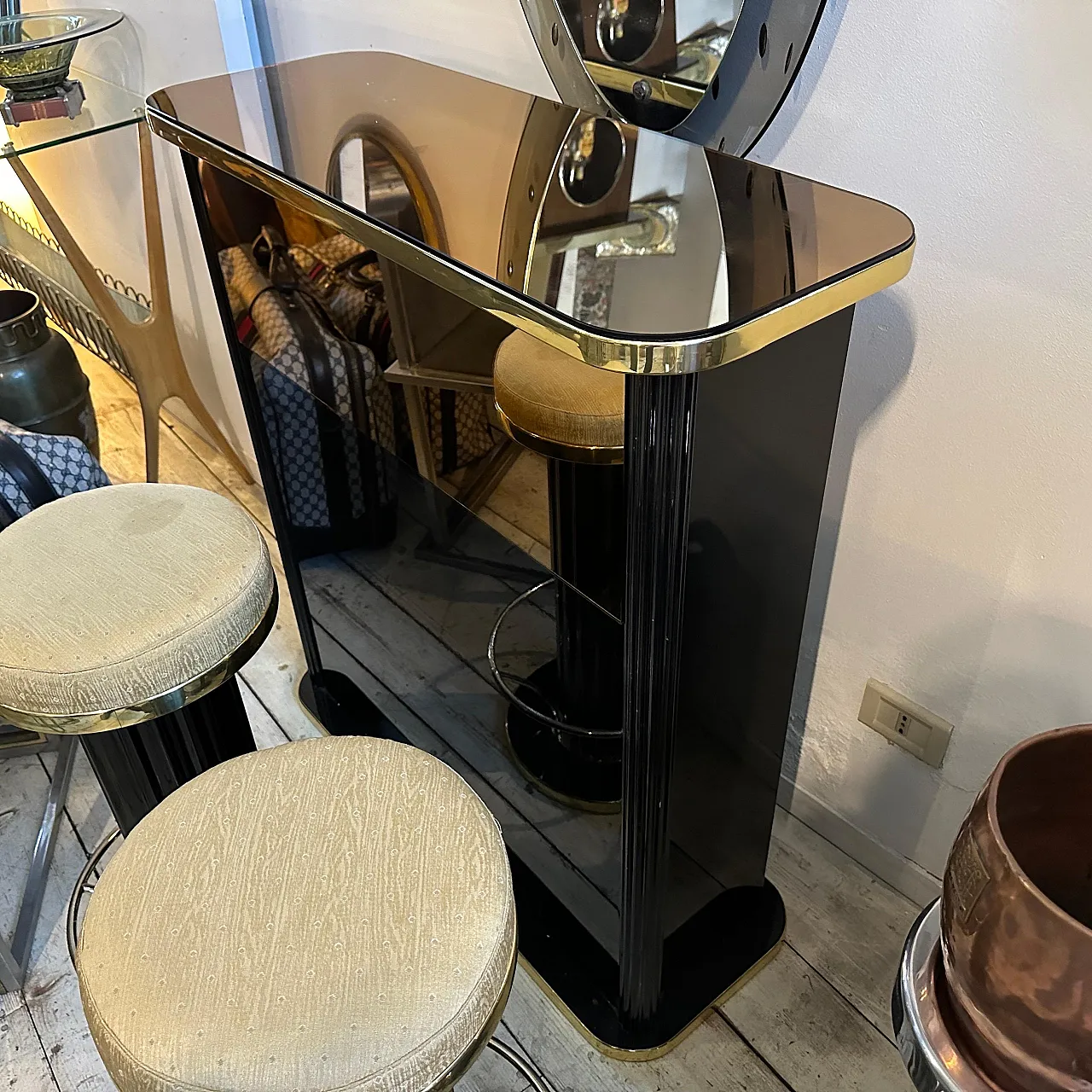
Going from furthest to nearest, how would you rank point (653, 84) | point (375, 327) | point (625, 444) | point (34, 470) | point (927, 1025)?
point (34, 470) < point (375, 327) < point (653, 84) < point (625, 444) < point (927, 1025)

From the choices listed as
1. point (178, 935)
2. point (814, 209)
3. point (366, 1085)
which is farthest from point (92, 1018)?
point (814, 209)

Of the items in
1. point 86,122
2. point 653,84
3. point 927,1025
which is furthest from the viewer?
point 86,122

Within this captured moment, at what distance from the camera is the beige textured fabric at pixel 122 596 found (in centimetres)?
99

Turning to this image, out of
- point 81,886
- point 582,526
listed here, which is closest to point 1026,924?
point 582,526

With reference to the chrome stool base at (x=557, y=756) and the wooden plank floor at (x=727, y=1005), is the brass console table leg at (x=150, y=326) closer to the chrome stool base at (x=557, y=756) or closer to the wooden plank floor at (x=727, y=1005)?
the wooden plank floor at (x=727, y=1005)

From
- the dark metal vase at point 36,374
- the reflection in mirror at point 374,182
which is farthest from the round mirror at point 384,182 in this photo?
the dark metal vase at point 36,374

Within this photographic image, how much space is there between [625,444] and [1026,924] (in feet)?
1.51

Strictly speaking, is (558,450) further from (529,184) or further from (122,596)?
(122,596)

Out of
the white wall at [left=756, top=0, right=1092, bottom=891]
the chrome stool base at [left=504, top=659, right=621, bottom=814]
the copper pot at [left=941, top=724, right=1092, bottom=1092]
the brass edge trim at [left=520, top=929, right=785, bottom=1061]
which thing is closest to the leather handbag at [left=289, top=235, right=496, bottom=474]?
the chrome stool base at [left=504, top=659, right=621, bottom=814]

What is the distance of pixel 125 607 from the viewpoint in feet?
3.39

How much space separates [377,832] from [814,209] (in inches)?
26.2

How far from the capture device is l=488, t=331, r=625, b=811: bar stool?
95 cm

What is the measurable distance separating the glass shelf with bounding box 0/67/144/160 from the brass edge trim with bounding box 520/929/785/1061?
162cm

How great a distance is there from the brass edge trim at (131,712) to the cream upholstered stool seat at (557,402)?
0.38 m
